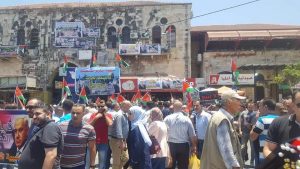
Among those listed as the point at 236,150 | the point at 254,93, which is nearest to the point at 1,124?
the point at 236,150

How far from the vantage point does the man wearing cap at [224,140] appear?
5184mm

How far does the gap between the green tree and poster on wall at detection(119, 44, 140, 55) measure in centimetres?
1153

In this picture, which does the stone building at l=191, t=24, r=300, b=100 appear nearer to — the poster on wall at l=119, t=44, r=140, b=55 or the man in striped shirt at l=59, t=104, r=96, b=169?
the poster on wall at l=119, t=44, r=140, b=55

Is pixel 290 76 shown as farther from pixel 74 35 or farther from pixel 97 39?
pixel 74 35

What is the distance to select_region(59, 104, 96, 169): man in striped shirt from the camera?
6180mm

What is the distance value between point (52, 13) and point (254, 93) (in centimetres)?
1893

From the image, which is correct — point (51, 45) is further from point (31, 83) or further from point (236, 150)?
point (236, 150)

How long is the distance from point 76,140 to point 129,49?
29954 mm

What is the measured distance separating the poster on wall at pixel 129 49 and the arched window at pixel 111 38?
1.44 m

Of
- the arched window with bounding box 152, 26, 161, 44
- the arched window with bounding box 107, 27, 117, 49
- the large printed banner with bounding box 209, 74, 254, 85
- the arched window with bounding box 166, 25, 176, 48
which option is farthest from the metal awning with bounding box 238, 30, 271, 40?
the arched window with bounding box 107, 27, 117, 49

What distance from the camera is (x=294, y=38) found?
35031 mm

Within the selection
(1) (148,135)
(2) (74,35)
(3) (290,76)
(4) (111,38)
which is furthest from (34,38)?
(1) (148,135)

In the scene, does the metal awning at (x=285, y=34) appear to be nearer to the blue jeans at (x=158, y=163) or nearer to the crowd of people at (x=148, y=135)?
the crowd of people at (x=148, y=135)

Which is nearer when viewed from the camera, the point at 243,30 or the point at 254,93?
the point at 254,93
